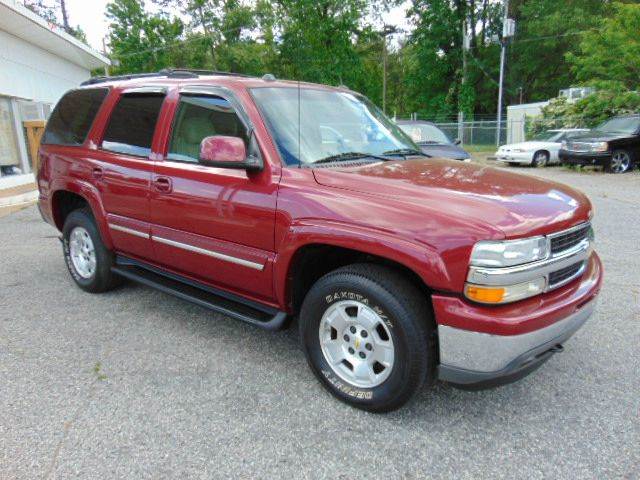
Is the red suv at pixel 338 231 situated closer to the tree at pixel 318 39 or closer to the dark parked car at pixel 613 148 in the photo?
the dark parked car at pixel 613 148

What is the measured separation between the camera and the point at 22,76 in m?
13.7

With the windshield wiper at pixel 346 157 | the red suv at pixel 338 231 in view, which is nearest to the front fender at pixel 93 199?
the red suv at pixel 338 231

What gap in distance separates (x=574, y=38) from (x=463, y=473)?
137 feet

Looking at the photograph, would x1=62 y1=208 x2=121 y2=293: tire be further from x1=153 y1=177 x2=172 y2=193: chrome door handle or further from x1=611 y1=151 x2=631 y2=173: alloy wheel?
x1=611 y1=151 x2=631 y2=173: alloy wheel

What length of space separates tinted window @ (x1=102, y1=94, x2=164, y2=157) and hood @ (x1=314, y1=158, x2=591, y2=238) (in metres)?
1.61

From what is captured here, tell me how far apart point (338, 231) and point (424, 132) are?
28.6 feet

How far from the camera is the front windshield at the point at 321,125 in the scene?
3137 millimetres

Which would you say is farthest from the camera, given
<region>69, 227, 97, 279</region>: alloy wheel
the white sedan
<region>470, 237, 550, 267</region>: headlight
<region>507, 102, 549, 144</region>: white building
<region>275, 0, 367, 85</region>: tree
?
<region>275, 0, 367, 85</region>: tree

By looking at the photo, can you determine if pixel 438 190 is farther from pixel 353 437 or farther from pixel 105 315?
pixel 105 315

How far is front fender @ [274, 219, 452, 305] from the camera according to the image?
235 centimetres

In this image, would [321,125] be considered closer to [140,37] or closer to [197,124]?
[197,124]

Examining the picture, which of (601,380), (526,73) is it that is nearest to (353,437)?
(601,380)

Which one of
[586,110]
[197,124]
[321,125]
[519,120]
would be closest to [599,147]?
[586,110]

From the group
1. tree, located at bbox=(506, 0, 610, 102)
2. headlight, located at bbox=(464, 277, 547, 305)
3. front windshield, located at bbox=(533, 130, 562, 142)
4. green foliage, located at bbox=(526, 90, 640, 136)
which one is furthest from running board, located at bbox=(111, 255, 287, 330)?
tree, located at bbox=(506, 0, 610, 102)
